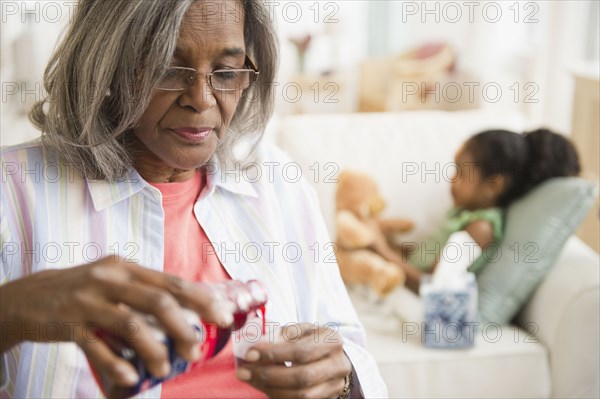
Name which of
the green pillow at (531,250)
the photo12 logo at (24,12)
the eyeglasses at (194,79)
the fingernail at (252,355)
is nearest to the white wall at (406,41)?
the photo12 logo at (24,12)

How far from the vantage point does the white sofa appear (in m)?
1.88

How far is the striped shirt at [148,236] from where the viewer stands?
112 centimetres

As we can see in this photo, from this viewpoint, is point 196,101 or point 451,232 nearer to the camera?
point 196,101

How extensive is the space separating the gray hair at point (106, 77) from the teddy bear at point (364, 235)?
980mm

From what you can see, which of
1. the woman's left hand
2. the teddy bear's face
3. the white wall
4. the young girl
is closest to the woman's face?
the white wall

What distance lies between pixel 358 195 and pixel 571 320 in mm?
637

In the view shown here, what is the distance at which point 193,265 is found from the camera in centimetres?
123

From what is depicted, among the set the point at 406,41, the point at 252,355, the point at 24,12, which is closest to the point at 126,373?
the point at 252,355

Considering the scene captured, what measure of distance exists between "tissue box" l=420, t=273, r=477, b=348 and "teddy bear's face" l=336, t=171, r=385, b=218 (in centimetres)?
36

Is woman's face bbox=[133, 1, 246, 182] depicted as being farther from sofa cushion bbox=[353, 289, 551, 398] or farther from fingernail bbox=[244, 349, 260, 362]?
sofa cushion bbox=[353, 289, 551, 398]

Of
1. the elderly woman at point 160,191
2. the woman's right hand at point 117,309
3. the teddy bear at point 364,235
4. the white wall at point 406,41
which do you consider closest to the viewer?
the woman's right hand at point 117,309

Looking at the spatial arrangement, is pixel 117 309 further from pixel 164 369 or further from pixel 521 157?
pixel 521 157

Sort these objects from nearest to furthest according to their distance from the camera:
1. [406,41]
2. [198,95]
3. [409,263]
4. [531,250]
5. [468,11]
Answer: [198,95] < [531,250] < [409,263] < [468,11] < [406,41]

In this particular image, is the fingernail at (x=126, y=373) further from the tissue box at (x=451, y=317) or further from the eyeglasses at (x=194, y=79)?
the tissue box at (x=451, y=317)
